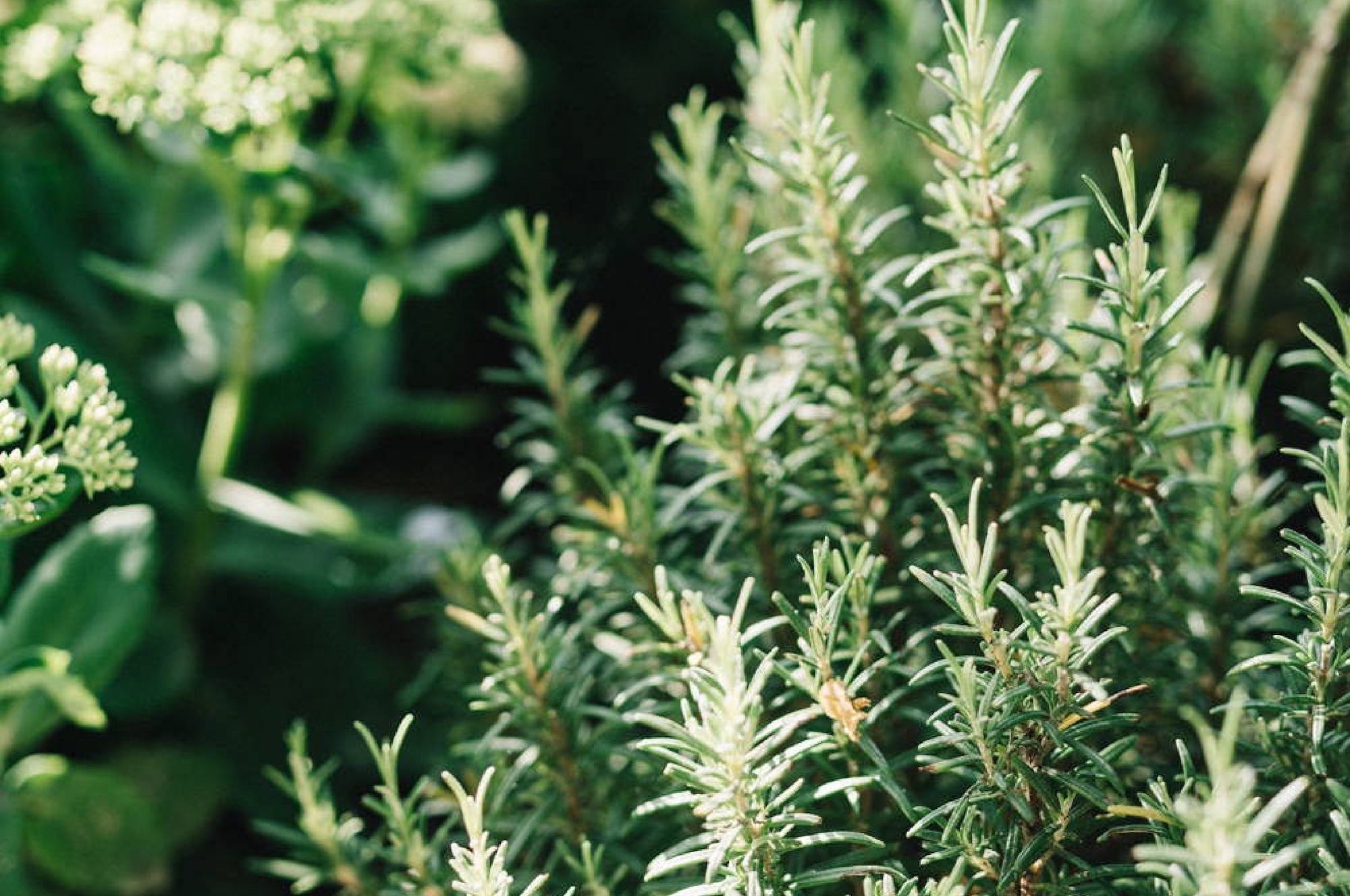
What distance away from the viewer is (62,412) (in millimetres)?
507

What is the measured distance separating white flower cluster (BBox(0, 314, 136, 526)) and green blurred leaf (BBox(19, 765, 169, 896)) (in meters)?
0.28

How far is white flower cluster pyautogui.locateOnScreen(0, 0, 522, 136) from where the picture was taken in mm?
695

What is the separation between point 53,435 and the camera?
0.52 m

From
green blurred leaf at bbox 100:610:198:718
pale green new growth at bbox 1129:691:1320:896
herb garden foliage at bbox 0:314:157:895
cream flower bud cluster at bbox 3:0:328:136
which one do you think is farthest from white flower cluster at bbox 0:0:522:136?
pale green new growth at bbox 1129:691:1320:896

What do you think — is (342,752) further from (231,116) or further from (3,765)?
(231,116)

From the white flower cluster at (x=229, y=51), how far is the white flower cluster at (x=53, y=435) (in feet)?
0.74

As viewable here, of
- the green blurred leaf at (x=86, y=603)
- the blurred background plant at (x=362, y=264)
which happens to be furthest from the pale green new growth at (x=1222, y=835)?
the green blurred leaf at (x=86, y=603)

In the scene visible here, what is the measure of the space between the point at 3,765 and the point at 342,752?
0.25 metres

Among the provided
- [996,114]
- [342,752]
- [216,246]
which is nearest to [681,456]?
[996,114]

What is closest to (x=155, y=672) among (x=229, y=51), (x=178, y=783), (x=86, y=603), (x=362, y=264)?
(x=178, y=783)

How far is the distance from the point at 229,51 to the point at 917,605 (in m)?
0.53

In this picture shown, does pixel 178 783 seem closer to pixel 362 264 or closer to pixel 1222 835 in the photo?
pixel 362 264

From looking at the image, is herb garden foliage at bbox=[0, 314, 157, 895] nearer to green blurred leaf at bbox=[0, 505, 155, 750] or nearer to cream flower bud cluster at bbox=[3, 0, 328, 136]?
green blurred leaf at bbox=[0, 505, 155, 750]

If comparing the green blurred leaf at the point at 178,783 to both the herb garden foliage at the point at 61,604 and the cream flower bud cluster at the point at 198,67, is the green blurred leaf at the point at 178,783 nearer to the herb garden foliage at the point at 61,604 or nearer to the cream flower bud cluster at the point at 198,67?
the herb garden foliage at the point at 61,604
